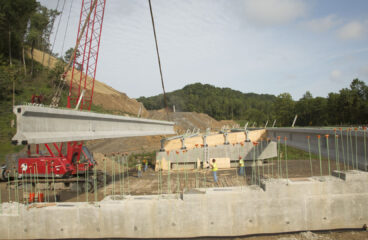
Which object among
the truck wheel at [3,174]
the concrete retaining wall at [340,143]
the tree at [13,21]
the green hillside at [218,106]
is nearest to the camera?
the concrete retaining wall at [340,143]

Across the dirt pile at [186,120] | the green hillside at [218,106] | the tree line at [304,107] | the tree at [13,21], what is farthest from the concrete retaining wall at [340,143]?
the green hillside at [218,106]

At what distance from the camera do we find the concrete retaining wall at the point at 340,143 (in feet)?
32.7

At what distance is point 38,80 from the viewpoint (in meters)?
47.7

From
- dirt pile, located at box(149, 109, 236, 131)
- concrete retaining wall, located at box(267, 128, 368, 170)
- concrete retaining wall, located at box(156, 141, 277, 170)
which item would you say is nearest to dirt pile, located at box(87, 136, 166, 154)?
concrete retaining wall, located at box(156, 141, 277, 170)

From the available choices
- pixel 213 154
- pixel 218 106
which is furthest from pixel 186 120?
pixel 218 106

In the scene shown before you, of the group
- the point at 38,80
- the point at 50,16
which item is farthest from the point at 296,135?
the point at 50,16

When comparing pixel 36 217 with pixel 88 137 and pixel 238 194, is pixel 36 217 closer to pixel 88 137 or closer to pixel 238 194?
pixel 88 137

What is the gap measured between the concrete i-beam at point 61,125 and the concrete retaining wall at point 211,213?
230cm

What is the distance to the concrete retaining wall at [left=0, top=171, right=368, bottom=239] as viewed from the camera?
25.1ft

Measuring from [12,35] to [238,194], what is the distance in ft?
168

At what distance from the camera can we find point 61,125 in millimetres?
8211

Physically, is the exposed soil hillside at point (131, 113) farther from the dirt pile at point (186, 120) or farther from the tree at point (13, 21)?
the tree at point (13, 21)

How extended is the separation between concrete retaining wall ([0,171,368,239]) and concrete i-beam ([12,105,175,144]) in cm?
230

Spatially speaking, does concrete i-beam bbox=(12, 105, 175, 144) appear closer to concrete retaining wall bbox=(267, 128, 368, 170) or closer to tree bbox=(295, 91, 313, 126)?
concrete retaining wall bbox=(267, 128, 368, 170)
